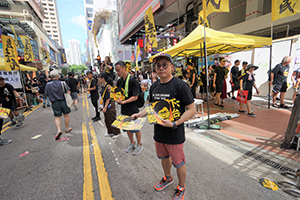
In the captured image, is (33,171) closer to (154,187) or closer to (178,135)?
(154,187)

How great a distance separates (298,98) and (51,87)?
250 inches

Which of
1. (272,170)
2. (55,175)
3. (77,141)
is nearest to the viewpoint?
(272,170)

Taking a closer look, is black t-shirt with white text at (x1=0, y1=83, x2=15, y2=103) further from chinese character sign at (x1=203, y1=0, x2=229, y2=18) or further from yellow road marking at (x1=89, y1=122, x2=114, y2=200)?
chinese character sign at (x1=203, y1=0, x2=229, y2=18)

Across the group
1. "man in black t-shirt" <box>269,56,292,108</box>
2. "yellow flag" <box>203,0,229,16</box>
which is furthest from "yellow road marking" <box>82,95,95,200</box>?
"man in black t-shirt" <box>269,56,292,108</box>

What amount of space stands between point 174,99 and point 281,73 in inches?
274

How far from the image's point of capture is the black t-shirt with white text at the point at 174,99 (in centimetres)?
172

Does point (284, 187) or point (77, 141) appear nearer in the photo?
point (284, 187)

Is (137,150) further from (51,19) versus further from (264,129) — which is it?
(51,19)

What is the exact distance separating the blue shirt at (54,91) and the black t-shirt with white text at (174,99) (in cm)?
383

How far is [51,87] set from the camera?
169 inches

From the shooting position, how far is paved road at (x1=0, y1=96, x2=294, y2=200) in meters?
2.15

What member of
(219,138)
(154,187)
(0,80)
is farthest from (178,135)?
(0,80)

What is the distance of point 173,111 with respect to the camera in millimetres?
1725

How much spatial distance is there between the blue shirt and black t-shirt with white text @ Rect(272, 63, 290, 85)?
8.65m
